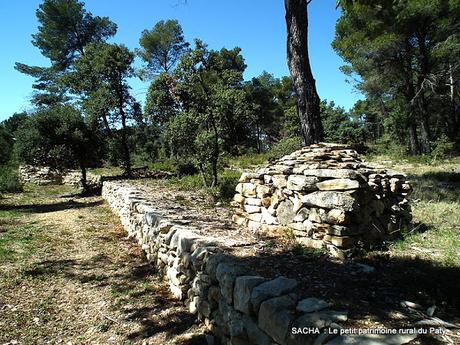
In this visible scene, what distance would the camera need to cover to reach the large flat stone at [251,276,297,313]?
2533 mm

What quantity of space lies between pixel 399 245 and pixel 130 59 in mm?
13488

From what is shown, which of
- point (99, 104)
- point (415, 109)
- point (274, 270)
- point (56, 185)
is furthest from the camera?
point (415, 109)

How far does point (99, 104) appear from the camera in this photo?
46.4 feet

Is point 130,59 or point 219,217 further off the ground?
point 130,59

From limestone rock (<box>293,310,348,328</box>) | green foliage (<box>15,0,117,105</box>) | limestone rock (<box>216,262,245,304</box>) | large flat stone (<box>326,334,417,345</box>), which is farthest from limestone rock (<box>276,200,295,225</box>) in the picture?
green foliage (<box>15,0,117,105</box>)

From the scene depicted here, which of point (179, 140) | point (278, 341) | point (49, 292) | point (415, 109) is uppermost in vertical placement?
point (415, 109)

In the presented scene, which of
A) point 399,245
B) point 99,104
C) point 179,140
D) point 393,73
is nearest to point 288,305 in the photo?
point 399,245

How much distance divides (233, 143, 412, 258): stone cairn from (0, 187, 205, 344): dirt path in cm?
168

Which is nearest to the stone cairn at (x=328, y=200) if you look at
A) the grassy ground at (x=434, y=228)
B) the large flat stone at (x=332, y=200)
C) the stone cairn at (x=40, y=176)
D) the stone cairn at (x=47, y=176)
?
the large flat stone at (x=332, y=200)

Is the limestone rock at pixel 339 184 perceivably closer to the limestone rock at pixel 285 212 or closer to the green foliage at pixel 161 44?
the limestone rock at pixel 285 212

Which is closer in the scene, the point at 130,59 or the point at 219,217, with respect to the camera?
the point at 219,217

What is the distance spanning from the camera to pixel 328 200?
3822 mm

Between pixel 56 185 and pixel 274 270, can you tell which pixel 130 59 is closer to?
pixel 56 185

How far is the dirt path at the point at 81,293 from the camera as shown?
11.5ft
